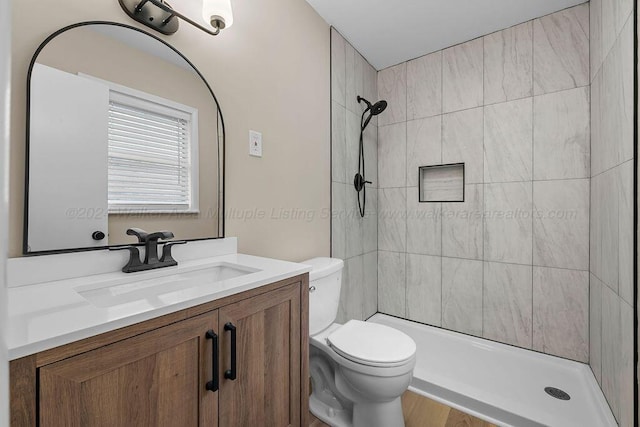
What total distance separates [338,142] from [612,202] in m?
1.51

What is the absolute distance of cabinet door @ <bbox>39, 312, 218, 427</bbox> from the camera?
20.5 inches

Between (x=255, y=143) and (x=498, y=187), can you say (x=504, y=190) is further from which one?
(x=255, y=143)

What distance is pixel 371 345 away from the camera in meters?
1.33

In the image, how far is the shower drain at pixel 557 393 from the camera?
1.54 m

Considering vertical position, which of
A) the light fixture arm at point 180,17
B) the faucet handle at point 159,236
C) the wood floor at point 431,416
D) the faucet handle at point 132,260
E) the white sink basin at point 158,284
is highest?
the light fixture arm at point 180,17

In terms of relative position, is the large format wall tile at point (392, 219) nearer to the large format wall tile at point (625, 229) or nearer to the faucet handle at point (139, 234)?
the large format wall tile at point (625, 229)

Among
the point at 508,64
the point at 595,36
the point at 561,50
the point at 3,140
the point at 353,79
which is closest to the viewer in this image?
the point at 3,140

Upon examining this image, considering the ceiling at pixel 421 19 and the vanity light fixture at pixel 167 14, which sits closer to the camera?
the vanity light fixture at pixel 167 14

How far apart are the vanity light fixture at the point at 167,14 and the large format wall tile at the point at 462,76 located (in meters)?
1.74

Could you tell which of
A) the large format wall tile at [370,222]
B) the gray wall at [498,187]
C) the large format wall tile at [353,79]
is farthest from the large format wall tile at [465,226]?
the large format wall tile at [353,79]

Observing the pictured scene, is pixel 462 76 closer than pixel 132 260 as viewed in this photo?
No

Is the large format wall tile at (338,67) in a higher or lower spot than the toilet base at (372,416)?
higher

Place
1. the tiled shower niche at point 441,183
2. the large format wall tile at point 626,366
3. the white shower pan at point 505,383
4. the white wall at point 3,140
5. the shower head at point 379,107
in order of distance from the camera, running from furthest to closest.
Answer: the tiled shower niche at point 441,183 < the shower head at point 379,107 < the white shower pan at point 505,383 < the large format wall tile at point 626,366 < the white wall at point 3,140

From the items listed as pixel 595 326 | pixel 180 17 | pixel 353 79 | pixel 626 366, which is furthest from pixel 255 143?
pixel 595 326
